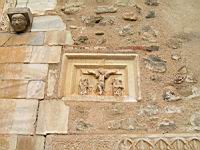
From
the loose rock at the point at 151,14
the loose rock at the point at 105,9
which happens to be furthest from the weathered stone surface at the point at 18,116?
the loose rock at the point at 151,14

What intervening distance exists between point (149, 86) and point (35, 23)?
116cm

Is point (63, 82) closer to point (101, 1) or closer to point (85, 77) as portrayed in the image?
point (85, 77)

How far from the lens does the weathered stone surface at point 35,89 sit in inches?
97.0

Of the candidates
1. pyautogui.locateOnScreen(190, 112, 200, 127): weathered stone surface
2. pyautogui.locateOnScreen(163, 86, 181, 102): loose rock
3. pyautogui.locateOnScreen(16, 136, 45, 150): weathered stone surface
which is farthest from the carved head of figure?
pyautogui.locateOnScreen(190, 112, 200, 127): weathered stone surface

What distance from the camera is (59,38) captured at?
2.83m

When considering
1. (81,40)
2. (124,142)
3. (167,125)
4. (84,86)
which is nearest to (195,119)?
(167,125)

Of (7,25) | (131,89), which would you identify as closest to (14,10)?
(7,25)

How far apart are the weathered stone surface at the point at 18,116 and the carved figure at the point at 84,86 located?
0.34 m

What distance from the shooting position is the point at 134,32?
2.88 metres

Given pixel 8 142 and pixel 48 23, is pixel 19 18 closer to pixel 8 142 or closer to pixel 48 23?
pixel 48 23

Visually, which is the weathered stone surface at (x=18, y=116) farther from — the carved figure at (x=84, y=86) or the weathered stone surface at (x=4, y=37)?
the weathered stone surface at (x=4, y=37)

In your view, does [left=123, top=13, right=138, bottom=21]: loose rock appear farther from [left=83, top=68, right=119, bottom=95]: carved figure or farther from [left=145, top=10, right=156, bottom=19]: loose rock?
[left=83, top=68, right=119, bottom=95]: carved figure

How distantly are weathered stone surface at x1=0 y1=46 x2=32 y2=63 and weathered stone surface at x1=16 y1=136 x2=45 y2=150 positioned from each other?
2.20 ft

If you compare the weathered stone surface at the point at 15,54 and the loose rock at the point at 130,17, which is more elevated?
the loose rock at the point at 130,17
